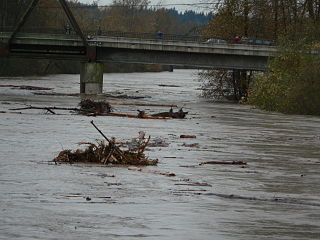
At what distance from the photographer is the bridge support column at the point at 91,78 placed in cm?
7025

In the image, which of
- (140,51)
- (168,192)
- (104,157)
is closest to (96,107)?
(104,157)

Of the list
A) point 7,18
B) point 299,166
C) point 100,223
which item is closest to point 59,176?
point 100,223

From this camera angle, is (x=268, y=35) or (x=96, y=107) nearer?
(x=96, y=107)

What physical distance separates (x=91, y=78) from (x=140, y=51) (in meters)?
4.49

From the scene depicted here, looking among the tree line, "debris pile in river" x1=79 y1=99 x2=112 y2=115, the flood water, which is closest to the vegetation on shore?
the tree line

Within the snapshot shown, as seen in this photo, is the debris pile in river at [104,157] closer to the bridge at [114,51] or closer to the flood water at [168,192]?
the flood water at [168,192]

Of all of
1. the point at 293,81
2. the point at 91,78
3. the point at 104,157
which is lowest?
the point at 91,78

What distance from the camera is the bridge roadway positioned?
224ft

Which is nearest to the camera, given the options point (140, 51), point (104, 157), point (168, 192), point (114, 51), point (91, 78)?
point (168, 192)

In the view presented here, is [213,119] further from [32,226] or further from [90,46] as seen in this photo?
[90,46]

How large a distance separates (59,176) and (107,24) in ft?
573

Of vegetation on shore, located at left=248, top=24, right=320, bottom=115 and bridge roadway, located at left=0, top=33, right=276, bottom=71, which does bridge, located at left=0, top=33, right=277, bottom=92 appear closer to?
bridge roadway, located at left=0, top=33, right=276, bottom=71

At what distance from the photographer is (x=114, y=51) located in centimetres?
7306

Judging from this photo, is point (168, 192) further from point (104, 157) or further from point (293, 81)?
point (293, 81)
